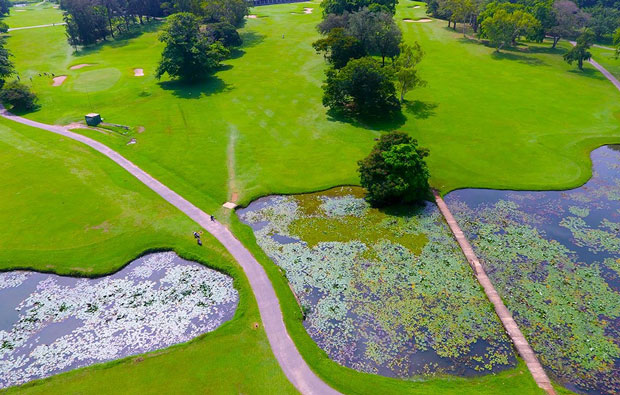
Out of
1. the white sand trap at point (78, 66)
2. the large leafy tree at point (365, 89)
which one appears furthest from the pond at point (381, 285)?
the white sand trap at point (78, 66)

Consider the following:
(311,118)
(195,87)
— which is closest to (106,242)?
(311,118)

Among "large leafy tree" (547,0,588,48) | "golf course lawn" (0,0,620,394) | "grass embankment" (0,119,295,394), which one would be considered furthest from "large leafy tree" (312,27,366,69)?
"large leafy tree" (547,0,588,48)

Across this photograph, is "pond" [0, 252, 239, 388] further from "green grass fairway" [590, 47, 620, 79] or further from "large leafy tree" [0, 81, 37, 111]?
"green grass fairway" [590, 47, 620, 79]

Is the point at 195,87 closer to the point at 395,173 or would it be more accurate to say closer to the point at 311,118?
the point at 311,118

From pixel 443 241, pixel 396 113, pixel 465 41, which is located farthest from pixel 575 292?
pixel 465 41

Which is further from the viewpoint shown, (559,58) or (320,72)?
(559,58)

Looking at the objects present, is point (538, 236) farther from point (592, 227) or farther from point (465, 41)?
point (465, 41)

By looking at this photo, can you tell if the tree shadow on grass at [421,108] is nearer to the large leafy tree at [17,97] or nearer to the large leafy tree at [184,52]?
the large leafy tree at [184,52]
